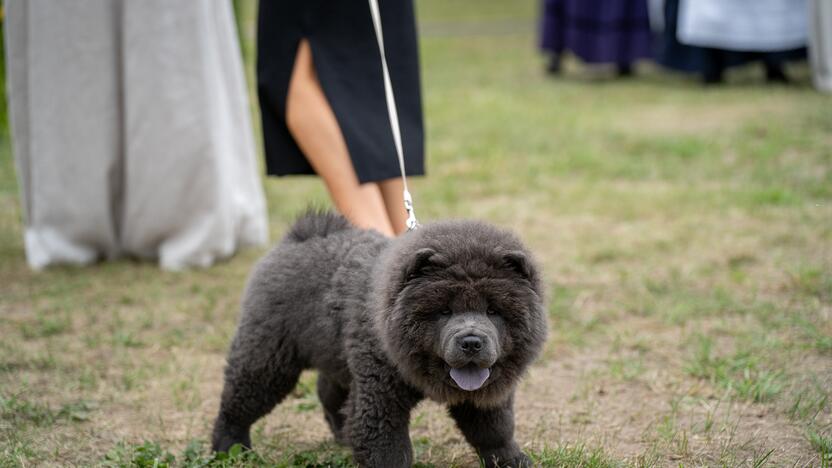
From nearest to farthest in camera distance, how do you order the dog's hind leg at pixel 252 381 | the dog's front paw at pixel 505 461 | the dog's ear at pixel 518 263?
1. the dog's ear at pixel 518 263
2. the dog's front paw at pixel 505 461
3. the dog's hind leg at pixel 252 381

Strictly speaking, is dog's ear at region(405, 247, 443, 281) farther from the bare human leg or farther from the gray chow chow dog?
the bare human leg

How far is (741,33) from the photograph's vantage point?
31.9 ft

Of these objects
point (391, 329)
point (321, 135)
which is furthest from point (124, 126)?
point (391, 329)

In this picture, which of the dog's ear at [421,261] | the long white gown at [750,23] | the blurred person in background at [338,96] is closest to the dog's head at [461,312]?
the dog's ear at [421,261]

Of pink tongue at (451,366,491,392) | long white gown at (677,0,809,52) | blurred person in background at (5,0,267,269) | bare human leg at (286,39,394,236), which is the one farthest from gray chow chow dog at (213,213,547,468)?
long white gown at (677,0,809,52)

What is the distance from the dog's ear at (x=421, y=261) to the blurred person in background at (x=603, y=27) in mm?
9075

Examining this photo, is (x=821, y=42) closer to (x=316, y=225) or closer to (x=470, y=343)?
(x=316, y=225)

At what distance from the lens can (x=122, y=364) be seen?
3.80m

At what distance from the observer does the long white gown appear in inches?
379

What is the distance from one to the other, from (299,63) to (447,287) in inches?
64.0

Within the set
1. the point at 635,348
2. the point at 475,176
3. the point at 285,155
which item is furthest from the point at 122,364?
the point at 475,176

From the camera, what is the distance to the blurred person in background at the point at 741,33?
9.62m

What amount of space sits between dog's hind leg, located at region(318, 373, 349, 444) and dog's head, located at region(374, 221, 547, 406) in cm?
70

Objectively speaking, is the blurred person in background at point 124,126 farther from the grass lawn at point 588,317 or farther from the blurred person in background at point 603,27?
the blurred person in background at point 603,27
